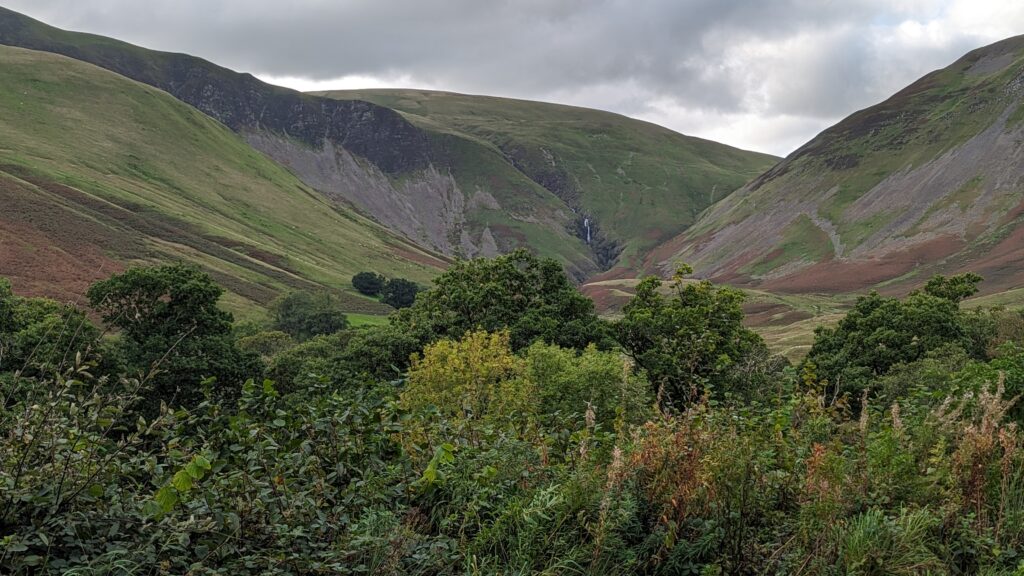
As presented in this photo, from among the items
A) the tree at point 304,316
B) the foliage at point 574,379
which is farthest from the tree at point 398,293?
the foliage at point 574,379

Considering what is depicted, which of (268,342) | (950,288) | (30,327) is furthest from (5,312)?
(950,288)

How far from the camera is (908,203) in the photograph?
15225cm

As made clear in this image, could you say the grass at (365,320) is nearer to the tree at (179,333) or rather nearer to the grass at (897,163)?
the tree at (179,333)

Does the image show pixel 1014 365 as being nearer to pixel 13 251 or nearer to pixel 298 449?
pixel 298 449

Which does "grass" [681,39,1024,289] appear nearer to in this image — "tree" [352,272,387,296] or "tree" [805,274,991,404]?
"tree" [352,272,387,296]

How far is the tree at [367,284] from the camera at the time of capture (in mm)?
134875

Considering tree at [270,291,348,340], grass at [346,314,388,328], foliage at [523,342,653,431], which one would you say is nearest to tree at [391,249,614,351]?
foliage at [523,342,653,431]

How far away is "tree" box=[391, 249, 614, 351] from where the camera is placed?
1564 inches

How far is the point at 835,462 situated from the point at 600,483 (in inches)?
93.5

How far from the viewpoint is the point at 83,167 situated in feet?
454

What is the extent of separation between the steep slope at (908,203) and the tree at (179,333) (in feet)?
374

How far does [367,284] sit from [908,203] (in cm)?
12731

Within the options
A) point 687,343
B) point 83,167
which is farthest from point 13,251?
point 687,343

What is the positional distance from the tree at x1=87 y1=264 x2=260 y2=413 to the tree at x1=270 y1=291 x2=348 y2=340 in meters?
49.6
